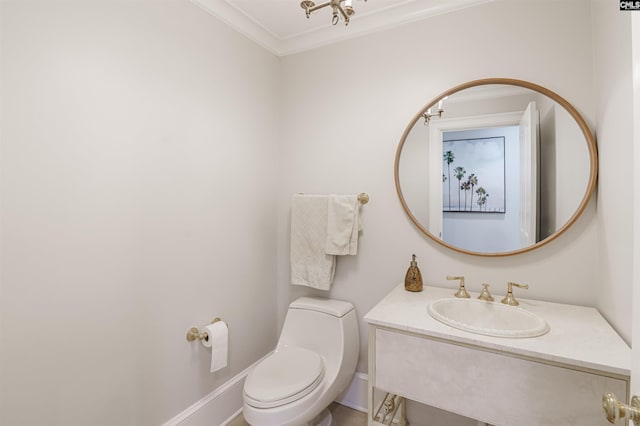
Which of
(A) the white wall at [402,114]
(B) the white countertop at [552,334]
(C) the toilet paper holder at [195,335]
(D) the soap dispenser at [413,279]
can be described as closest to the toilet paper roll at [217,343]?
(C) the toilet paper holder at [195,335]

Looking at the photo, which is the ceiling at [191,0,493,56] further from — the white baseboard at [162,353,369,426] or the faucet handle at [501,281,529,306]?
the white baseboard at [162,353,369,426]

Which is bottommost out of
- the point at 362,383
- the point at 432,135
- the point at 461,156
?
the point at 362,383

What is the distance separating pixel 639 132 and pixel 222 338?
1791 millimetres

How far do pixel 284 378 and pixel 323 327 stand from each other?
0.42 metres

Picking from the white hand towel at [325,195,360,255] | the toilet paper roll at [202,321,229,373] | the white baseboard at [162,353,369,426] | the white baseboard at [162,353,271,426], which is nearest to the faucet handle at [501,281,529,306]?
the white hand towel at [325,195,360,255]

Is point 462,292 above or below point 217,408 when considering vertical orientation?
above

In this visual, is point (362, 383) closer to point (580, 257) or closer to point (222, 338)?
point (222, 338)

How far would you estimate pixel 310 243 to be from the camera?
207cm

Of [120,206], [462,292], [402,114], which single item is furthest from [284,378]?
[402,114]

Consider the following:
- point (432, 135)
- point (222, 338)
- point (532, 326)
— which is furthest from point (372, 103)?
point (222, 338)

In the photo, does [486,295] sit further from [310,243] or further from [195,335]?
[195,335]

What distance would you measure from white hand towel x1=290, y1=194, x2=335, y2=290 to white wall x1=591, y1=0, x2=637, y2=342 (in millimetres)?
1353

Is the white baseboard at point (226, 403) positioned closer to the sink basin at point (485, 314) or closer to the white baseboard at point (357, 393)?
the white baseboard at point (357, 393)

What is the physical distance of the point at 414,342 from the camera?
130 centimetres
